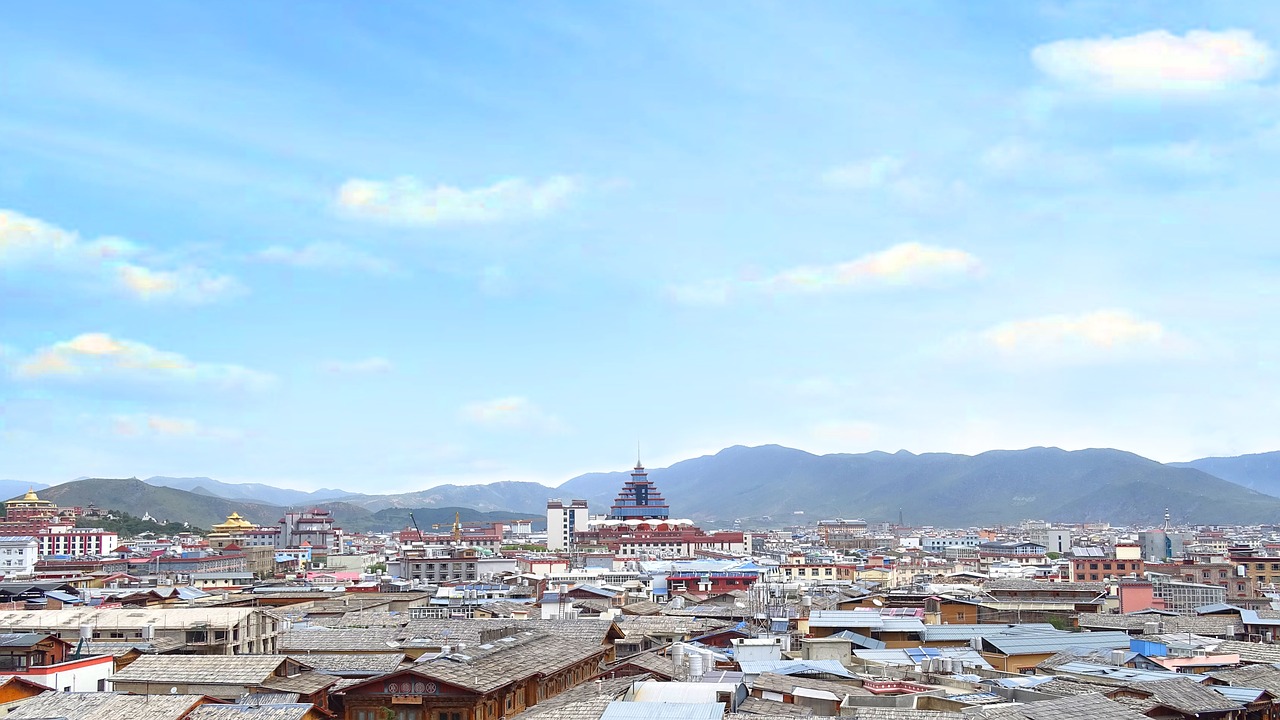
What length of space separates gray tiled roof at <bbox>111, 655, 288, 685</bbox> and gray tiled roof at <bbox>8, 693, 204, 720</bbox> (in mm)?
3828

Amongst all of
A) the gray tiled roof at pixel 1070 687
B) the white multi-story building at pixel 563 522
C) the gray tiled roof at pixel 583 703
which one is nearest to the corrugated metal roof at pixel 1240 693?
the gray tiled roof at pixel 1070 687

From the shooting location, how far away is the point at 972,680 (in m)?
29.2

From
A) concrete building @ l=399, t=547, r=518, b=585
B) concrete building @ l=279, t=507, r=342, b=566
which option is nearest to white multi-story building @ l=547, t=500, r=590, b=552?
concrete building @ l=279, t=507, r=342, b=566

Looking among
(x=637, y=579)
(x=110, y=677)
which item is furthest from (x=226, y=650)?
(x=637, y=579)

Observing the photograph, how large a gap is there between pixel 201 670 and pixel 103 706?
545 cm

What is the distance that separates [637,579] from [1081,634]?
5041 centimetres

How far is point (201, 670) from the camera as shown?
3077 centimetres

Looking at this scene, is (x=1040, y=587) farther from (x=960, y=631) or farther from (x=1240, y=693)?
(x=1240, y=693)

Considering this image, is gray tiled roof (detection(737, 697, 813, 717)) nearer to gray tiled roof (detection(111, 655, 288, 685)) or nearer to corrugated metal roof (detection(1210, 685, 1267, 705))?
corrugated metal roof (detection(1210, 685, 1267, 705))

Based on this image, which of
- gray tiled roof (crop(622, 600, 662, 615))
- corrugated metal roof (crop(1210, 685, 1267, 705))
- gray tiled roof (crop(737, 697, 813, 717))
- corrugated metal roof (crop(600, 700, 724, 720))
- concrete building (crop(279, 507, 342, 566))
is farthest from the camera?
concrete building (crop(279, 507, 342, 566))

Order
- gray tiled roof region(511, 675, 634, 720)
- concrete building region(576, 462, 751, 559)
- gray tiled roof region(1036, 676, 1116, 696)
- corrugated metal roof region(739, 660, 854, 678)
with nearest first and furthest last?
1. gray tiled roof region(511, 675, 634, 720)
2. gray tiled roof region(1036, 676, 1116, 696)
3. corrugated metal roof region(739, 660, 854, 678)
4. concrete building region(576, 462, 751, 559)

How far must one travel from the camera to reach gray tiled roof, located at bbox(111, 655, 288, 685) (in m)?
30.1

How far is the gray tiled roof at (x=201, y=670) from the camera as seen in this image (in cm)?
3011

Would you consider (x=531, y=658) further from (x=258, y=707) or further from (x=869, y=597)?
(x=869, y=597)
